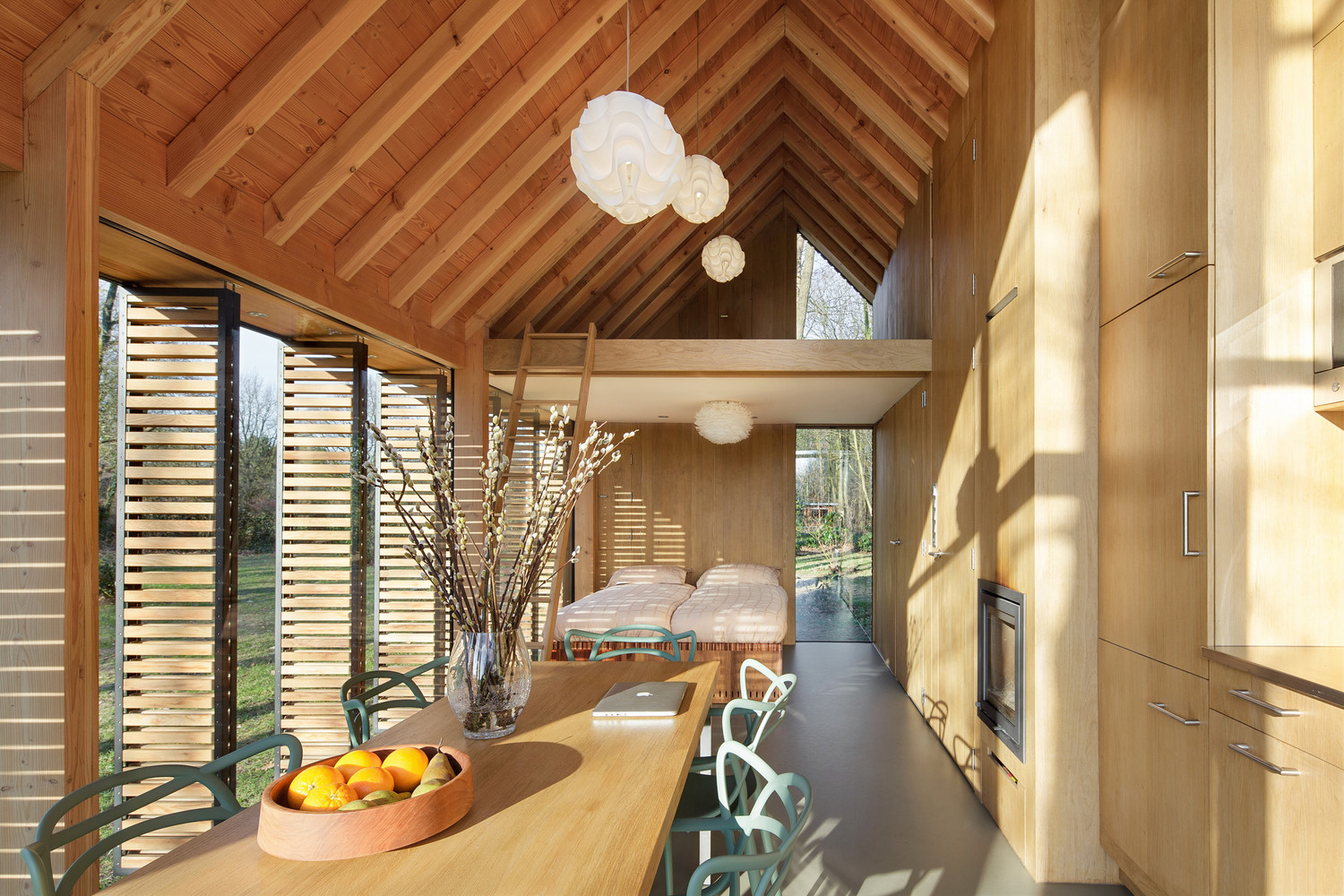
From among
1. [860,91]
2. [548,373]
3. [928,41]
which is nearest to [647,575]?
[548,373]

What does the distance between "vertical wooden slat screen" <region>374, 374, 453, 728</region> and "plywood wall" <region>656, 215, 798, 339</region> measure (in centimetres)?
436

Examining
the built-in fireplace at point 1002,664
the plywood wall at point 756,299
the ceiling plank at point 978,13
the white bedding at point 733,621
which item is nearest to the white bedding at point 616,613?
the white bedding at point 733,621

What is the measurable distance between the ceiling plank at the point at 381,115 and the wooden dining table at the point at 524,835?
225 centimetres

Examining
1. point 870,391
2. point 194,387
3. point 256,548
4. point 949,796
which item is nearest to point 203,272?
point 194,387

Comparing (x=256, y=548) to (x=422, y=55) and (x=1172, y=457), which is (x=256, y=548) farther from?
(x=1172, y=457)

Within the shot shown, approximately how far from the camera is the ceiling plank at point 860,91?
16.7 feet

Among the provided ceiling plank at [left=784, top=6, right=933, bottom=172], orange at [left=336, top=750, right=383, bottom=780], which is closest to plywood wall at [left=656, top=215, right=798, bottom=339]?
ceiling plank at [left=784, top=6, right=933, bottom=172]

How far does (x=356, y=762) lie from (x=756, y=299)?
316 inches

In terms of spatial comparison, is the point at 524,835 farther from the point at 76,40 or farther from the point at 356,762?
the point at 76,40

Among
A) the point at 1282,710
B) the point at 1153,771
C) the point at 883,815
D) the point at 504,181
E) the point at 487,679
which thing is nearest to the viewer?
the point at 1282,710

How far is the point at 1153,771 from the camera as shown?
8.38 feet

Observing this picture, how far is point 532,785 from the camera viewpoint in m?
1.74

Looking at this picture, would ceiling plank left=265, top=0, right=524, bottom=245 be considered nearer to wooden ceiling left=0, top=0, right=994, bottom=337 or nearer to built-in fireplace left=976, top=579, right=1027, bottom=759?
wooden ceiling left=0, top=0, right=994, bottom=337

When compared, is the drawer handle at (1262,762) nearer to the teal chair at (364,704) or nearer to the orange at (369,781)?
the orange at (369,781)
